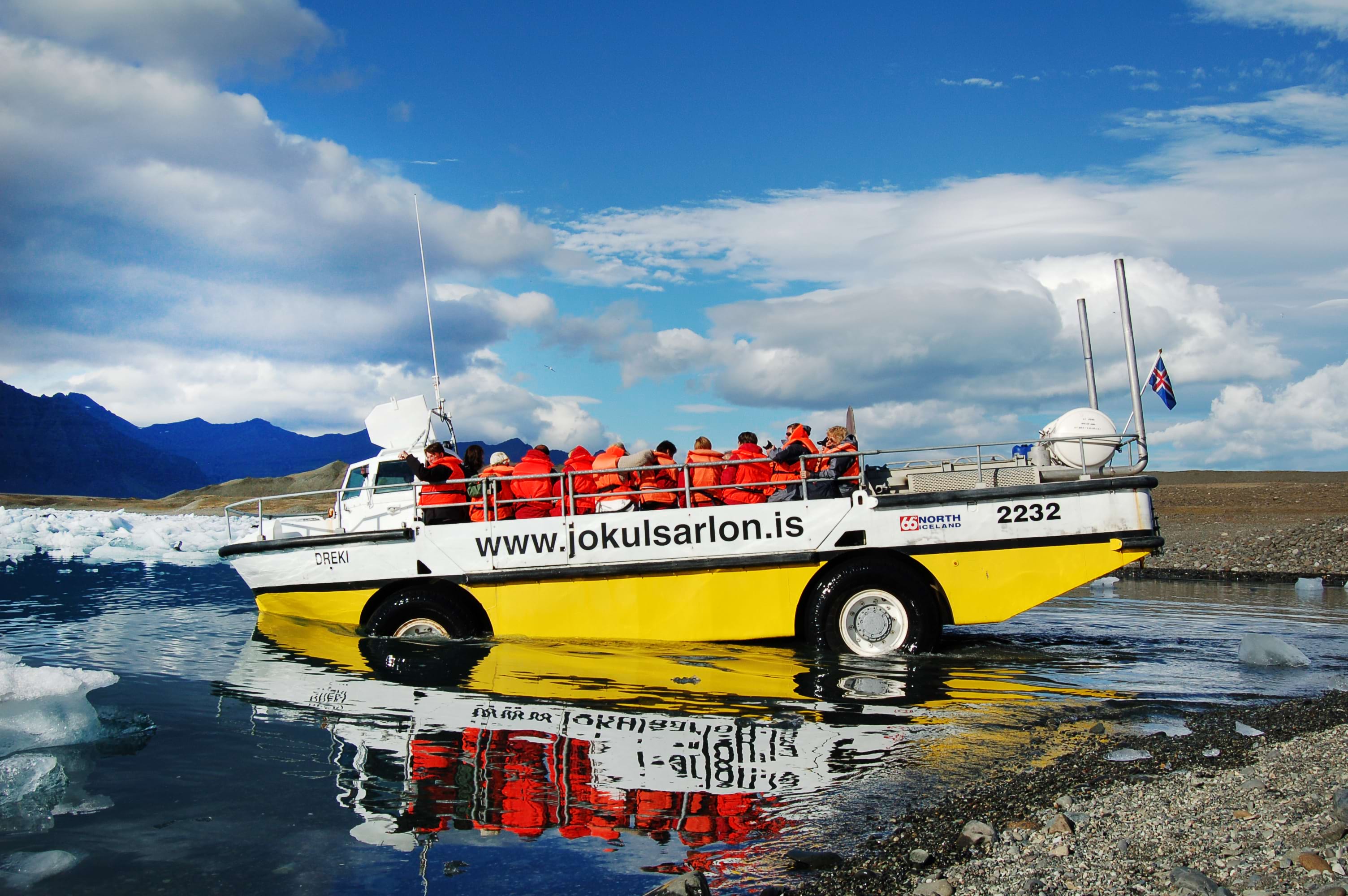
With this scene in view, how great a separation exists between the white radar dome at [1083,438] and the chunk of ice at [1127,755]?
3.45m

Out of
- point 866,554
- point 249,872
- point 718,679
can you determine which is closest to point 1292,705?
point 866,554

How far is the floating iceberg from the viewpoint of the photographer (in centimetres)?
514

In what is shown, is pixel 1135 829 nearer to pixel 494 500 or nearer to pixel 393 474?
pixel 494 500

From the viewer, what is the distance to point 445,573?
8117 mm

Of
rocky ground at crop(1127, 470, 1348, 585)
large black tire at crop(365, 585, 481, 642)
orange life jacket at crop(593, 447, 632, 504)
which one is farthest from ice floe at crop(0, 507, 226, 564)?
rocky ground at crop(1127, 470, 1348, 585)

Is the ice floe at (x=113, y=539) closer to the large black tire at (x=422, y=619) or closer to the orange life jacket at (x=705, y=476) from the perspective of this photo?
the large black tire at (x=422, y=619)

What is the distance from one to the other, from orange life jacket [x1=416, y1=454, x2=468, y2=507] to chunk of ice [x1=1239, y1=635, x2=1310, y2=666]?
6.75 m

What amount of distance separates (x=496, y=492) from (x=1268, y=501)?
33665 millimetres

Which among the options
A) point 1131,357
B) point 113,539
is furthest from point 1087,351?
point 113,539

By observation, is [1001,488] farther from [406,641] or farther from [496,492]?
[406,641]

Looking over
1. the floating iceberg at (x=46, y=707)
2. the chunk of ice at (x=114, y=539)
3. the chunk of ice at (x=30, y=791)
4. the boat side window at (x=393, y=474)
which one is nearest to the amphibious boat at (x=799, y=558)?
the boat side window at (x=393, y=474)

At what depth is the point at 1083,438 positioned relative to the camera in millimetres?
7785

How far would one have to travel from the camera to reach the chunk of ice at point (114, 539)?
26.0 metres

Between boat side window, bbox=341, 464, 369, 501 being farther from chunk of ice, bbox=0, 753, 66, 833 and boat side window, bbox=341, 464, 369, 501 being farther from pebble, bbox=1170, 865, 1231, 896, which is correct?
pebble, bbox=1170, 865, 1231, 896
